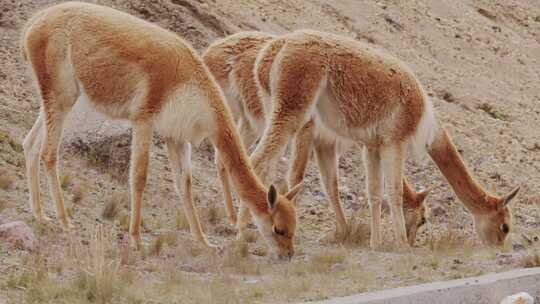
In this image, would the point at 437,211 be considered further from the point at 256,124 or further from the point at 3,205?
the point at 3,205

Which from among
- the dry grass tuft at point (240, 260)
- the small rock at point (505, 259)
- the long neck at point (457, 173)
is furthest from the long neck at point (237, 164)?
the long neck at point (457, 173)

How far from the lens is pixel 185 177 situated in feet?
33.9

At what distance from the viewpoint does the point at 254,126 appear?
1194 centimetres

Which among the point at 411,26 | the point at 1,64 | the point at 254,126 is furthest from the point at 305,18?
the point at 254,126

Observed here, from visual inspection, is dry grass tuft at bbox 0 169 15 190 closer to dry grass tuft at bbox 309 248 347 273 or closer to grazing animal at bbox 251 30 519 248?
grazing animal at bbox 251 30 519 248

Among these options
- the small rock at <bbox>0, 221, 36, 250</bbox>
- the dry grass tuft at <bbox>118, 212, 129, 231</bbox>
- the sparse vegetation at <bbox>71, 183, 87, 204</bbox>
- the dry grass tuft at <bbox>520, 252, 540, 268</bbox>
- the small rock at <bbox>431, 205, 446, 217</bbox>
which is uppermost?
the dry grass tuft at <bbox>520, 252, 540, 268</bbox>

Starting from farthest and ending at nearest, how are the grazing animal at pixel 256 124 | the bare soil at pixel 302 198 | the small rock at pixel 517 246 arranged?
the grazing animal at pixel 256 124, the small rock at pixel 517 246, the bare soil at pixel 302 198

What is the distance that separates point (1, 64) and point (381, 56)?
19.7 feet

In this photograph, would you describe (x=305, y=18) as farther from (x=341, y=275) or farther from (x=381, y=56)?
(x=341, y=275)

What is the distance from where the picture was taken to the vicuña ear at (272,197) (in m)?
9.15

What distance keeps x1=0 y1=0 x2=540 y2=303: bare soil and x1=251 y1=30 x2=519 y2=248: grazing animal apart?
76 cm

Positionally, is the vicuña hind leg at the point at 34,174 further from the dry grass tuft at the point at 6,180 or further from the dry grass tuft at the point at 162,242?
the dry grass tuft at the point at 162,242

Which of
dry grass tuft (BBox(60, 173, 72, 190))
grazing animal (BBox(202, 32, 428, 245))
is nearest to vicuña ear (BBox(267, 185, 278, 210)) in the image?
grazing animal (BBox(202, 32, 428, 245))

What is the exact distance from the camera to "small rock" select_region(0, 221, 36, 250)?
876 centimetres
